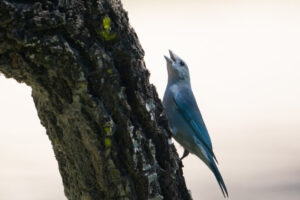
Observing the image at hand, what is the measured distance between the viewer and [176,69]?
536cm

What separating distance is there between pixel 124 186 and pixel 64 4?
3.75 feet

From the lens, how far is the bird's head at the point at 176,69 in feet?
17.6

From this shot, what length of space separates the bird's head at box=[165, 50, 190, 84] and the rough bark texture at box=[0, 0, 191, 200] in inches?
96.5

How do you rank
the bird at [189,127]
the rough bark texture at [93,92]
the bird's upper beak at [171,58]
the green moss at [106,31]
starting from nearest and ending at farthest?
1. the rough bark texture at [93,92]
2. the green moss at [106,31]
3. the bird at [189,127]
4. the bird's upper beak at [171,58]

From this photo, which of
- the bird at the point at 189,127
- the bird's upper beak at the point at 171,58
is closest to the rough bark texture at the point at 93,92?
the bird at the point at 189,127

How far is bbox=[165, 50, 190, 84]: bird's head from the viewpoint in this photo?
5359 millimetres

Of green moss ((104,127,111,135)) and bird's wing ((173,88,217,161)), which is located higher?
bird's wing ((173,88,217,161))

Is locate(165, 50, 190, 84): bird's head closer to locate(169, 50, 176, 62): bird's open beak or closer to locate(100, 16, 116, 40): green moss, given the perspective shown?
locate(169, 50, 176, 62): bird's open beak

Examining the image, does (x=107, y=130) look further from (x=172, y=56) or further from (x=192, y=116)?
(x=172, y=56)

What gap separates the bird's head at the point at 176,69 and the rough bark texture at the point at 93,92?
2.45 m

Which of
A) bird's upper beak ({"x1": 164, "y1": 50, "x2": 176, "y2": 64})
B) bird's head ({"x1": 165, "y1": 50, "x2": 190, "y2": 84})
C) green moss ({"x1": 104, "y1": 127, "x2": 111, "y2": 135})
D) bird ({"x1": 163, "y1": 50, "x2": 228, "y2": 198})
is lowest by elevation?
green moss ({"x1": 104, "y1": 127, "x2": 111, "y2": 135})

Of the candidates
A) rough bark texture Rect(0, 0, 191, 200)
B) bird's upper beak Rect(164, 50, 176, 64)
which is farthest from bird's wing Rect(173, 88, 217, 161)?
rough bark texture Rect(0, 0, 191, 200)

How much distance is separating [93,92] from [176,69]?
9.55 ft

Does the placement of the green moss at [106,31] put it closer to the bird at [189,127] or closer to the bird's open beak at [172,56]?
the bird at [189,127]
